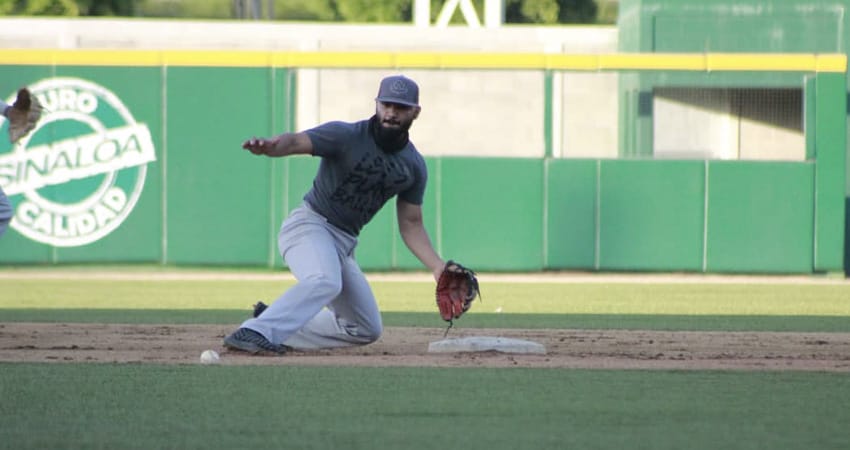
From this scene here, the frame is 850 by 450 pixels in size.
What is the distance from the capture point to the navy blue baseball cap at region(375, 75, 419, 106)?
7871 millimetres

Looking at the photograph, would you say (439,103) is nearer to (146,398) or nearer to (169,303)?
(169,303)

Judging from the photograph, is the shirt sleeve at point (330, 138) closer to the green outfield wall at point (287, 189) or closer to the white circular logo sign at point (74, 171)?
the green outfield wall at point (287, 189)

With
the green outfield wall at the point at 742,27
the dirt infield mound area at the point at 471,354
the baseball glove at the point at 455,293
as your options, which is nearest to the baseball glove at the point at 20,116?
the dirt infield mound area at the point at 471,354

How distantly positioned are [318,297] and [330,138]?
0.82 m

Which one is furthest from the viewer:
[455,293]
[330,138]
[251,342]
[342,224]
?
[455,293]

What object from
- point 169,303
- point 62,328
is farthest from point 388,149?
point 169,303

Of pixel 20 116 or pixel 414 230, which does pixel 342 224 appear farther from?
pixel 20 116

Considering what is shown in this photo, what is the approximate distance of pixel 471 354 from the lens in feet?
27.7

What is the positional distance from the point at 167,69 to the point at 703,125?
7.33 metres

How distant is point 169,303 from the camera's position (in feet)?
44.3

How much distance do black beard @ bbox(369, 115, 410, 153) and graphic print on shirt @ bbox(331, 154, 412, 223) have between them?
65 millimetres

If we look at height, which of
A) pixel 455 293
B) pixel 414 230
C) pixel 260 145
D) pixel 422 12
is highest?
pixel 422 12

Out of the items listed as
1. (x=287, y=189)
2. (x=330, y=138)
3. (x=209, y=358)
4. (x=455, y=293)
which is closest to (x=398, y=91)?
(x=330, y=138)

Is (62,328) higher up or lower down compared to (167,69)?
lower down
